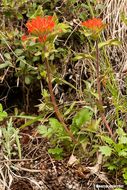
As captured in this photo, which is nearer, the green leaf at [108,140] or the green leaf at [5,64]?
the green leaf at [108,140]

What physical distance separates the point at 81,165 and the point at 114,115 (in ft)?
1.09

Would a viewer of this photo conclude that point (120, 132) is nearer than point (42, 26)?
No

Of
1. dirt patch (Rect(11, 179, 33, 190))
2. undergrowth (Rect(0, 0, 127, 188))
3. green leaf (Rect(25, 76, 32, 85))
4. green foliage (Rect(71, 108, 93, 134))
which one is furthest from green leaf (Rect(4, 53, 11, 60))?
dirt patch (Rect(11, 179, 33, 190))

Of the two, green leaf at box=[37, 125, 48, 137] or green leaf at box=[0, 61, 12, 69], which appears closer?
green leaf at box=[37, 125, 48, 137]

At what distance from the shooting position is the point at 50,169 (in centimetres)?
188

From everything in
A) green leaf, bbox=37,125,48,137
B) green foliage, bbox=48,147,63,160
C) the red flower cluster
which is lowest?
green foliage, bbox=48,147,63,160

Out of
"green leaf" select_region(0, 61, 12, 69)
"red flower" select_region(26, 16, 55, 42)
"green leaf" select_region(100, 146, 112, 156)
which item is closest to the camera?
"red flower" select_region(26, 16, 55, 42)

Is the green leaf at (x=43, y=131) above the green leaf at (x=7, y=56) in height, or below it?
below

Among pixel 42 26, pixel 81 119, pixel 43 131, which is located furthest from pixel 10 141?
pixel 42 26

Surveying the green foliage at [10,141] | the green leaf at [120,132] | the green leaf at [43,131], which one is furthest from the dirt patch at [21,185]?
the green leaf at [120,132]

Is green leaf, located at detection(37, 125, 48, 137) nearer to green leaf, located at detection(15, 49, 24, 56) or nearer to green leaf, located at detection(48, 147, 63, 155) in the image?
green leaf, located at detection(48, 147, 63, 155)

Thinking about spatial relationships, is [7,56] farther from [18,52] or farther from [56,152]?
[56,152]

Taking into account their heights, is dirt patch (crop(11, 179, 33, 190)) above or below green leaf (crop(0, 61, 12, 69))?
below

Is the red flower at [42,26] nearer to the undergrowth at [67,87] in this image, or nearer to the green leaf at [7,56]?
the undergrowth at [67,87]
